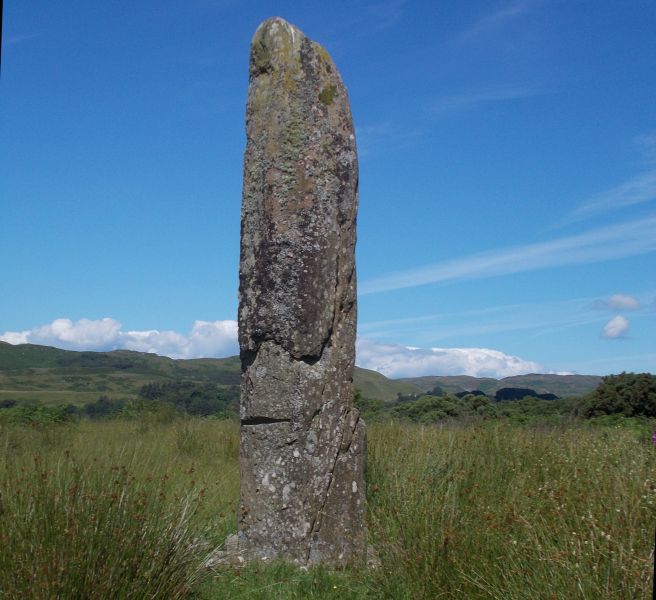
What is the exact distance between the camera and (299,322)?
629cm

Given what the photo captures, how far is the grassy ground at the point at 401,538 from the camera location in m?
4.34

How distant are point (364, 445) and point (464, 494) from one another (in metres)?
1.07

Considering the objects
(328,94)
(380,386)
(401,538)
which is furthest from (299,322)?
(380,386)

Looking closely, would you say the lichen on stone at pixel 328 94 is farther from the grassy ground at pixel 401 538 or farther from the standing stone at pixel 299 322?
the grassy ground at pixel 401 538

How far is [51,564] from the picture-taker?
171 inches

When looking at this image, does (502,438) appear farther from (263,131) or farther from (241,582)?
(263,131)

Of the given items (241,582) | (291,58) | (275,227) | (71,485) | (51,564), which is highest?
(291,58)

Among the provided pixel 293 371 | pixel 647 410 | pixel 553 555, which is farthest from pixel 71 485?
pixel 647 410

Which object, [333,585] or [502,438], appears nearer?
[333,585]

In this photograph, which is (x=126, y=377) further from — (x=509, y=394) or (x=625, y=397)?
(x=625, y=397)

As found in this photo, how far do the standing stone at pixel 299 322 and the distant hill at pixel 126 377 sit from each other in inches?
3048

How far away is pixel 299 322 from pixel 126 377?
10913cm

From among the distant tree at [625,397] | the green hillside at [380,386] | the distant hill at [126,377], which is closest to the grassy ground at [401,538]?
the distant tree at [625,397]

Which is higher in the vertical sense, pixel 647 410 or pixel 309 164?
pixel 309 164
